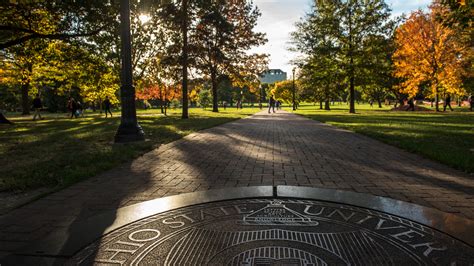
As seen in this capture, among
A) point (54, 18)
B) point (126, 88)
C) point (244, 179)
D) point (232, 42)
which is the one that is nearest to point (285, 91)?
point (232, 42)

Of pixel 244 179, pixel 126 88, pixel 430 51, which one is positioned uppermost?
pixel 430 51

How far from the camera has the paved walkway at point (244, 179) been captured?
307 cm

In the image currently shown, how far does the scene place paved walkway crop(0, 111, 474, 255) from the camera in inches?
121

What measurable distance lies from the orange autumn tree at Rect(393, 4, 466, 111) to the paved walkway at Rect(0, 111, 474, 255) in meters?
25.5

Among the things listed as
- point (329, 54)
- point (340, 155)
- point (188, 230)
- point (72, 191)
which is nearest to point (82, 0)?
point (72, 191)

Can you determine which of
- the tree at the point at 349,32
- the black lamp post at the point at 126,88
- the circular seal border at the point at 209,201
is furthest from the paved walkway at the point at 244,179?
the tree at the point at 349,32

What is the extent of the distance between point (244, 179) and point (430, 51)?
99.2ft

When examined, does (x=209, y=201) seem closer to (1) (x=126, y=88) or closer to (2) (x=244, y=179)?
(2) (x=244, y=179)

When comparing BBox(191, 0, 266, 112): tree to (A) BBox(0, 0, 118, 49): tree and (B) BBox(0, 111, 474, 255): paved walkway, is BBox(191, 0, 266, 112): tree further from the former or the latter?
(B) BBox(0, 111, 474, 255): paved walkway

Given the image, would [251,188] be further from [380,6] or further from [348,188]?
[380,6]

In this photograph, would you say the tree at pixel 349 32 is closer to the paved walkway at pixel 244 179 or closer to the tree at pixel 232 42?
the tree at pixel 232 42

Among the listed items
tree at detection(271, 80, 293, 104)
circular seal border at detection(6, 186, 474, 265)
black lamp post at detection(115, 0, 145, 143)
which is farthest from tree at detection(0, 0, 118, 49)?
tree at detection(271, 80, 293, 104)

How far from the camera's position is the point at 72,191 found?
3.92 metres

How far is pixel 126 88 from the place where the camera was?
8.27 metres
